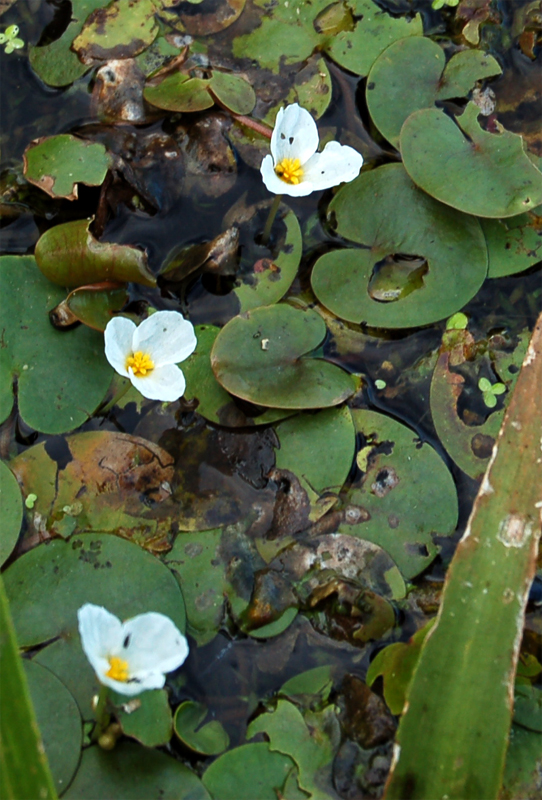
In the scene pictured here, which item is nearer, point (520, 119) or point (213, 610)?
point (213, 610)

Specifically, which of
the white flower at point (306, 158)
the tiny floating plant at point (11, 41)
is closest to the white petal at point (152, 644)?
the white flower at point (306, 158)

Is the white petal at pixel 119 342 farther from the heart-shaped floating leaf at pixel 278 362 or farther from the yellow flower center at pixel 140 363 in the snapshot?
the heart-shaped floating leaf at pixel 278 362

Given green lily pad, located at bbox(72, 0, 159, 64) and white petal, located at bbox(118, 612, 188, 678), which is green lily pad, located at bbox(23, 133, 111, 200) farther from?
white petal, located at bbox(118, 612, 188, 678)

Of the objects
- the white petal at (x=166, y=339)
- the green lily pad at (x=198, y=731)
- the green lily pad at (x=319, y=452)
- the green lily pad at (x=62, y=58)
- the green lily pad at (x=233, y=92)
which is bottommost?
the green lily pad at (x=198, y=731)

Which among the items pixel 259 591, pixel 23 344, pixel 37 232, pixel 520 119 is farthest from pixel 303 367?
pixel 520 119

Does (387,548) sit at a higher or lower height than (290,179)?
lower

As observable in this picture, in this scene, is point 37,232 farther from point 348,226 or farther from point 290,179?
point 348,226

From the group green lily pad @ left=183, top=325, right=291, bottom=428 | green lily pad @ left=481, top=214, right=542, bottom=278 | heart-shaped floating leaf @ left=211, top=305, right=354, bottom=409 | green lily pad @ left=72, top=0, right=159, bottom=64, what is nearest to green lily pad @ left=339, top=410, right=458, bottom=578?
heart-shaped floating leaf @ left=211, top=305, right=354, bottom=409
